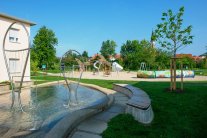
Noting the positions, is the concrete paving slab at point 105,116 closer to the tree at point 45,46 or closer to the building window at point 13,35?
the building window at point 13,35

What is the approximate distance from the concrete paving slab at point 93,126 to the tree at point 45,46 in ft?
174

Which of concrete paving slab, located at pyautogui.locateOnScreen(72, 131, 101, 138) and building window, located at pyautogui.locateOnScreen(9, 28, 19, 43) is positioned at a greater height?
building window, located at pyautogui.locateOnScreen(9, 28, 19, 43)

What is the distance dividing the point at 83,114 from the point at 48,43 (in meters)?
56.1

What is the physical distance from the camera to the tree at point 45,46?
185ft

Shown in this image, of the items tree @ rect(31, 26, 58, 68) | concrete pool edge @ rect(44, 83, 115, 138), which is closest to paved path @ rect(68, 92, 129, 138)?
concrete pool edge @ rect(44, 83, 115, 138)

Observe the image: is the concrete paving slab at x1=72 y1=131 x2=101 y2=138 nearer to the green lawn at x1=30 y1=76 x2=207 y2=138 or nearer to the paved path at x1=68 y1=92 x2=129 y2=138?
the paved path at x1=68 y1=92 x2=129 y2=138

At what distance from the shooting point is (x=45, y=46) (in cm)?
5772

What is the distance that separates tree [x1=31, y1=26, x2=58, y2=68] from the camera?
56281 millimetres

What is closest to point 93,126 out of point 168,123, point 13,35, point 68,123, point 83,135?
point 83,135

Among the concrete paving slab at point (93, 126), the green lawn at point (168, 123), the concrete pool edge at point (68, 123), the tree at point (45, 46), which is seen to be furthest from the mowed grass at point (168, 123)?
the tree at point (45, 46)

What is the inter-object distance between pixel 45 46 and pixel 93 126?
5593cm

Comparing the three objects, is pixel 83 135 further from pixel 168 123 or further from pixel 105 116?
pixel 168 123

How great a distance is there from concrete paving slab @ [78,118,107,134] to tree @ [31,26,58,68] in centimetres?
5294

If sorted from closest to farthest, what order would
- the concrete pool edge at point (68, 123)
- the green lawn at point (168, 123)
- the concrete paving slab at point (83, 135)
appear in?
the concrete pool edge at point (68, 123) < the concrete paving slab at point (83, 135) < the green lawn at point (168, 123)
